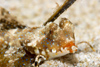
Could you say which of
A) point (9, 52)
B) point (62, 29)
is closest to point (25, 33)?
point (9, 52)

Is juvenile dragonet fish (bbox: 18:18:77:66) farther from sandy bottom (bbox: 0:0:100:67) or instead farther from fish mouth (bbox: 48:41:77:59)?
sandy bottom (bbox: 0:0:100:67)

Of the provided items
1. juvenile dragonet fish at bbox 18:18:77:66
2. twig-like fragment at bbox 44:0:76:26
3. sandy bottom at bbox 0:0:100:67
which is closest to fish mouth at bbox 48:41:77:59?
juvenile dragonet fish at bbox 18:18:77:66

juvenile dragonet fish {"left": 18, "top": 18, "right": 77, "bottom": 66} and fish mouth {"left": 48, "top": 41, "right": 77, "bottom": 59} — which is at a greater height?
juvenile dragonet fish {"left": 18, "top": 18, "right": 77, "bottom": 66}

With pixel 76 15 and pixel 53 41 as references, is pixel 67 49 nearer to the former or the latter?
pixel 53 41

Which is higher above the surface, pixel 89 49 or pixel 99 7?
pixel 99 7

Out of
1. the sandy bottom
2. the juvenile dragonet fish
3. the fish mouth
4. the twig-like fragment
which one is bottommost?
the fish mouth

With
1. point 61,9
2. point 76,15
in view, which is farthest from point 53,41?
point 76,15

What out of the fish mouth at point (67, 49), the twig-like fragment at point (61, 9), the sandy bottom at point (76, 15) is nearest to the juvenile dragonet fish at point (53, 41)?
the fish mouth at point (67, 49)

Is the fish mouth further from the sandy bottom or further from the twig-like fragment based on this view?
the sandy bottom

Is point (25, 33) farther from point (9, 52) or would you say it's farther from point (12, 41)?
point (9, 52)

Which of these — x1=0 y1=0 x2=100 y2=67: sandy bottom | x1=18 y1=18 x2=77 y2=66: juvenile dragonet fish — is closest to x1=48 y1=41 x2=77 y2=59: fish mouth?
x1=18 y1=18 x2=77 y2=66: juvenile dragonet fish

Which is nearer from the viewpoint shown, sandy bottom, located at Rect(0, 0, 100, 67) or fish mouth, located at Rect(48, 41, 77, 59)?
fish mouth, located at Rect(48, 41, 77, 59)
